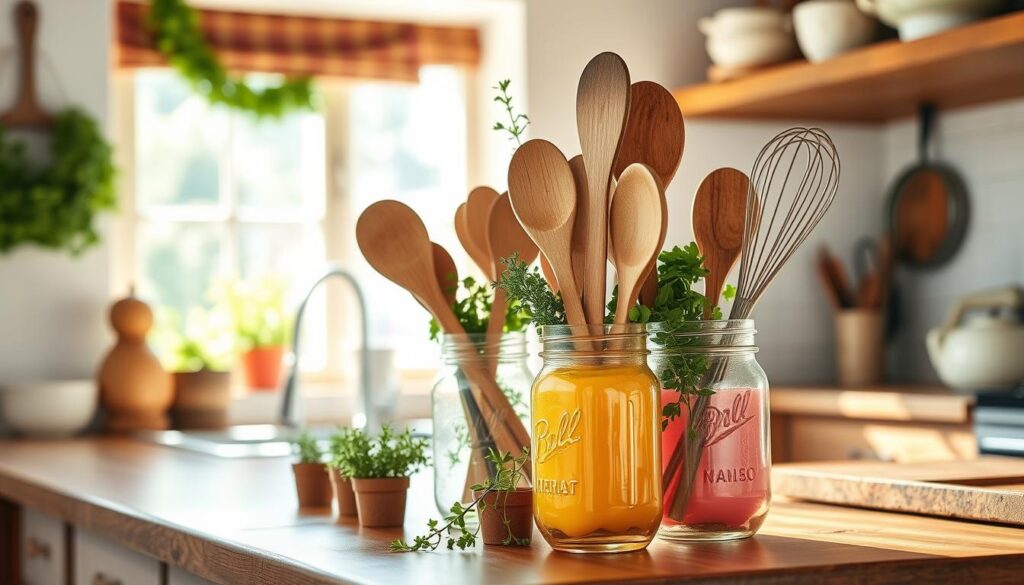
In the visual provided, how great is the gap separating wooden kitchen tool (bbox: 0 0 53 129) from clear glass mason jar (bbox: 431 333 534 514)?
225 cm

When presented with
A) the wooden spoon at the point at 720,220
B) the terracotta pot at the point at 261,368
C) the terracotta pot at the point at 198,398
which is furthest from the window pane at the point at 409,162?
the wooden spoon at the point at 720,220

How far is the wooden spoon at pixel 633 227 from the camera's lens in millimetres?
960

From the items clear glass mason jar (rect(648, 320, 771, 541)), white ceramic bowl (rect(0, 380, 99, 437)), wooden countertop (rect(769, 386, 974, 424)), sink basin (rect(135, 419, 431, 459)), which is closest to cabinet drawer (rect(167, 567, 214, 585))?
clear glass mason jar (rect(648, 320, 771, 541))

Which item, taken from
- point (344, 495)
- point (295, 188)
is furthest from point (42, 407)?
point (344, 495)

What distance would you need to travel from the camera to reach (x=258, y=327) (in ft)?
11.6

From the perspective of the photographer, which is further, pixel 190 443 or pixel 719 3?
pixel 719 3

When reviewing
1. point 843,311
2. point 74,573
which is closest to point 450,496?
point 74,573

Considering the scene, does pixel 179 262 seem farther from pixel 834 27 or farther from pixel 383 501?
pixel 383 501

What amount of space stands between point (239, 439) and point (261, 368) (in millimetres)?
617

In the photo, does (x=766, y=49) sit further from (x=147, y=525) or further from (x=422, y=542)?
(x=422, y=542)

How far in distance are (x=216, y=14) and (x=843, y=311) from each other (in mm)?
1848

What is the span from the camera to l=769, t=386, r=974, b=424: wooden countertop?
2792 millimetres

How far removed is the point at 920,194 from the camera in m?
3.61

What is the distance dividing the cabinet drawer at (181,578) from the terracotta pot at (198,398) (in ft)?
6.18
